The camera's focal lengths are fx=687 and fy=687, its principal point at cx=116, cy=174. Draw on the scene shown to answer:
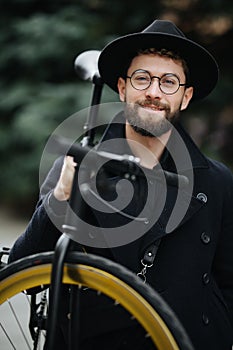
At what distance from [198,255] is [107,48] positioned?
756 millimetres

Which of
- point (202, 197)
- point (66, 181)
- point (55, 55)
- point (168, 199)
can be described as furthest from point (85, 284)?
point (55, 55)

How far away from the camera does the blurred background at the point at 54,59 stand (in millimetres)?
6617

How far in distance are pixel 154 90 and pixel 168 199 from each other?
0.36 metres

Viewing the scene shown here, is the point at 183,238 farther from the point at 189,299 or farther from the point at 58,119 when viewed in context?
the point at 58,119

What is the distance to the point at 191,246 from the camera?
2.24 m

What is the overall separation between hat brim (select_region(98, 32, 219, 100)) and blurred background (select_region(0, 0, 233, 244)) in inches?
160

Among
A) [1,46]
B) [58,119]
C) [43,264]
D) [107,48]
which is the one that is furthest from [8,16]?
[43,264]

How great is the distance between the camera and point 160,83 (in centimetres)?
221

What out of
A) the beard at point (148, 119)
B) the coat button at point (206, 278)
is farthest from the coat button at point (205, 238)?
the beard at point (148, 119)

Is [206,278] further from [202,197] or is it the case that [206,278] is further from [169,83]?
[169,83]

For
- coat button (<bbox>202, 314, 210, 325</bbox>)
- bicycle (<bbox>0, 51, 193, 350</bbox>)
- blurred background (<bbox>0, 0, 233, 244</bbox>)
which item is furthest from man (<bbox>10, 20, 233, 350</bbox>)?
blurred background (<bbox>0, 0, 233, 244</bbox>)

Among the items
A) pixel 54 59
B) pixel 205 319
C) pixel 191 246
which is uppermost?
pixel 54 59

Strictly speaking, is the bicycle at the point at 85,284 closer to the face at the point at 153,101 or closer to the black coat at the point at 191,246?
the black coat at the point at 191,246

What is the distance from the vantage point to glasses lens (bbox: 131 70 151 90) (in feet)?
7.29
